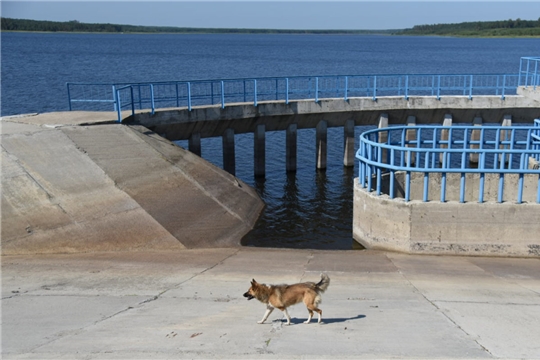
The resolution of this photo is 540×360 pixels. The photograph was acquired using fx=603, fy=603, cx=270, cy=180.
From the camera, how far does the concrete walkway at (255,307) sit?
26.2 feet

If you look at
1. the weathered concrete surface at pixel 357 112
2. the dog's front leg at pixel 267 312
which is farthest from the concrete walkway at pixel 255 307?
the weathered concrete surface at pixel 357 112

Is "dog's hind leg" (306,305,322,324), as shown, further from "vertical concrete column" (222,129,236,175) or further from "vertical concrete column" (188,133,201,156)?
"vertical concrete column" (222,129,236,175)

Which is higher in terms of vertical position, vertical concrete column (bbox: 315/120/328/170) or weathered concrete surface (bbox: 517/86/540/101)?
weathered concrete surface (bbox: 517/86/540/101)

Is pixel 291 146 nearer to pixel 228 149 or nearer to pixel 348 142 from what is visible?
pixel 348 142

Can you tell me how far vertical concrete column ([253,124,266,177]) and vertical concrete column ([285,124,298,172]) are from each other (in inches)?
49.2

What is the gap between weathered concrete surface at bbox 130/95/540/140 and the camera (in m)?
25.2

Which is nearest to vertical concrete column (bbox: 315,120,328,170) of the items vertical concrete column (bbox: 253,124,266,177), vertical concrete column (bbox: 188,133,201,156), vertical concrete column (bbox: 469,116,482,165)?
vertical concrete column (bbox: 253,124,266,177)

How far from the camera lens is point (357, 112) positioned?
27828 millimetres

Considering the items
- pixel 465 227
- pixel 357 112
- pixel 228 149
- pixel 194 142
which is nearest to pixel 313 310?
pixel 465 227

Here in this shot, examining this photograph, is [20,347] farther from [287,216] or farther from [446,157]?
[287,216]

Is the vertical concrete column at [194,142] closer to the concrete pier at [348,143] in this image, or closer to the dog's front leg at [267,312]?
the concrete pier at [348,143]

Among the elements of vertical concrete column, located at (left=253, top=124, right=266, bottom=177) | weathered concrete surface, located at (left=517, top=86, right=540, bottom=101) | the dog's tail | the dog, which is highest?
weathered concrete surface, located at (left=517, top=86, right=540, bottom=101)

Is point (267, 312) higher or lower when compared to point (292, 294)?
lower

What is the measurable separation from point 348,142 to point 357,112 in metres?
1.51
